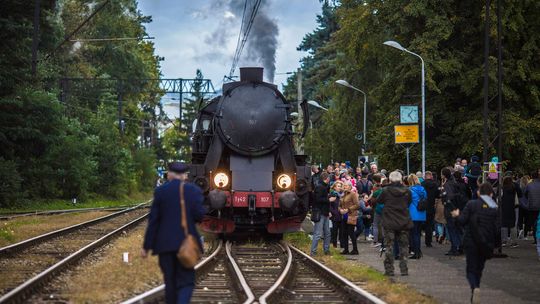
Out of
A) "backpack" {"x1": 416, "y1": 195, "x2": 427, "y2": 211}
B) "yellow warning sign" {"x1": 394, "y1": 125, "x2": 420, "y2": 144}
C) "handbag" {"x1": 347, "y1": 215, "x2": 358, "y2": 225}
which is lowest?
"handbag" {"x1": 347, "y1": 215, "x2": 358, "y2": 225}

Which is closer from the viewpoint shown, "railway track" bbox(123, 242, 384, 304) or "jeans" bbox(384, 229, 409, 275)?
"railway track" bbox(123, 242, 384, 304)

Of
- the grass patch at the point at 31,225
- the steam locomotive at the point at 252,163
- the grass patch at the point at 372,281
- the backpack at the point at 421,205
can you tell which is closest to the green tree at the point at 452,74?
the grass patch at the point at 31,225

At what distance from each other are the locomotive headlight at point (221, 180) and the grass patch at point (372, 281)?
10.4 ft

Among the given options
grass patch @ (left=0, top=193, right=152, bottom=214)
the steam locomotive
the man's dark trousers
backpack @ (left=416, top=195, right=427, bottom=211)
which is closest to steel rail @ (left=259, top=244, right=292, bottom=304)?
the man's dark trousers

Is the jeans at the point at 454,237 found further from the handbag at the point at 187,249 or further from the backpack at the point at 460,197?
the handbag at the point at 187,249

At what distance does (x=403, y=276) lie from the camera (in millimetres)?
17281

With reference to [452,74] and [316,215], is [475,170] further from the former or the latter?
Result: [452,74]

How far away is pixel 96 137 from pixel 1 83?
21.5m

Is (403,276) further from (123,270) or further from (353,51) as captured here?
(353,51)

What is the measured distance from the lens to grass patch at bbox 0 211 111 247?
2588 cm

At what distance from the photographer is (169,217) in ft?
33.9

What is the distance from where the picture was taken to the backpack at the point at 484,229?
43.0 feet

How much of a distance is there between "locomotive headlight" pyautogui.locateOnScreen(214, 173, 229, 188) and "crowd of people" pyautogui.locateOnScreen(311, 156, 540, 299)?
244 centimetres

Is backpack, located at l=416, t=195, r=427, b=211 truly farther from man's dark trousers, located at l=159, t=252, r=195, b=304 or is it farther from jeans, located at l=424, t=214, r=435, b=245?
man's dark trousers, located at l=159, t=252, r=195, b=304
